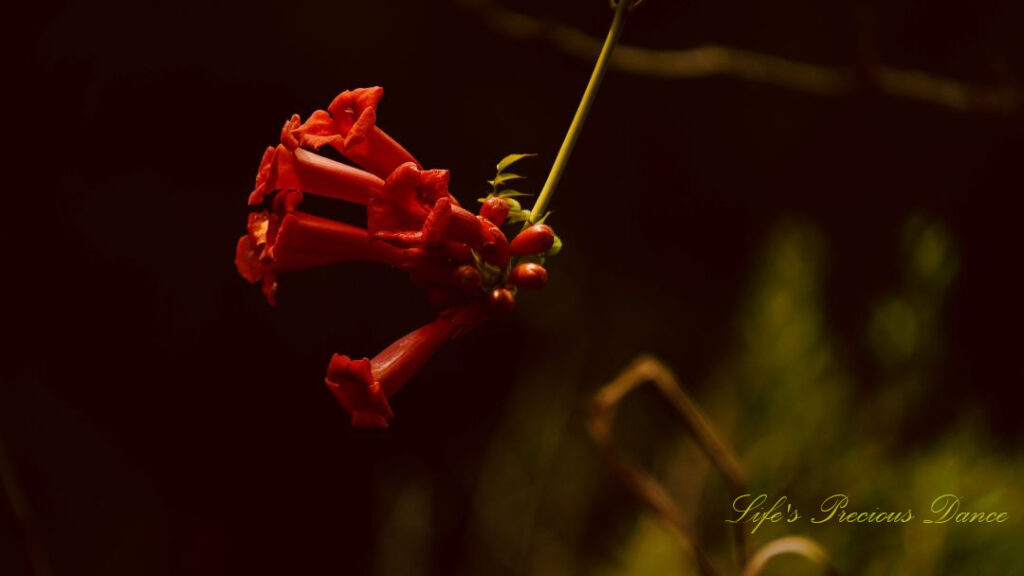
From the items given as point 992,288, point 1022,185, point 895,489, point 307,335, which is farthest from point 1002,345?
point 307,335

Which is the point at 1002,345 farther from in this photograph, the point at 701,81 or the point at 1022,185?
the point at 701,81

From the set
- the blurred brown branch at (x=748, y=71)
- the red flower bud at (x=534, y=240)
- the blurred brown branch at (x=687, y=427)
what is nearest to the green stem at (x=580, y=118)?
the red flower bud at (x=534, y=240)

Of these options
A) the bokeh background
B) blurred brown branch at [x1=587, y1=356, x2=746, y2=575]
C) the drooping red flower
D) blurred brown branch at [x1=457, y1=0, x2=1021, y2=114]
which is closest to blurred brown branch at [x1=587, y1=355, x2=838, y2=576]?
blurred brown branch at [x1=587, y1=356, x2=746, y2=575]

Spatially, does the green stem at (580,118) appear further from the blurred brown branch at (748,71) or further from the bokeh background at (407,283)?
the bokeh background at (407,283)

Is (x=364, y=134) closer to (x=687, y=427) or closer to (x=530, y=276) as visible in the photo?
(x=530, y=276)

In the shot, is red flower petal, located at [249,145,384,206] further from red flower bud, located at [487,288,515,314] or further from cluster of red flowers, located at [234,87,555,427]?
red flower bud, located at [487,288,515,314]

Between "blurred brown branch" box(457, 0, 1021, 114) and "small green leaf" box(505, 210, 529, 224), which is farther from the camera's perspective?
"blurred brown branch" box(457, 0, 1021, 114)

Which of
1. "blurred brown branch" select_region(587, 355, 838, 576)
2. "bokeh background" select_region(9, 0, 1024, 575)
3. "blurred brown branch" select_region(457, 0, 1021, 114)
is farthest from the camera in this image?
"bokeh background" select_region(9, 0, 1024, 575)

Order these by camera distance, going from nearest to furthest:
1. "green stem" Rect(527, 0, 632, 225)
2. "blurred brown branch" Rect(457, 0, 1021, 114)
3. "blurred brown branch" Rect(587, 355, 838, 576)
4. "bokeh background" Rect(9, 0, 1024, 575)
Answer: "green stem" Rect(527, 0, 632, 225)
"blurred brown branch" Rect(587, 355, 838, 576)
"blurred brown branch" Rect(457, 0, 1021, 114)
"bokeh background" Rect(9, 0, 1024, 575)

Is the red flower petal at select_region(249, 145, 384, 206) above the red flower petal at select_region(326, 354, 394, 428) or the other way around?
above
